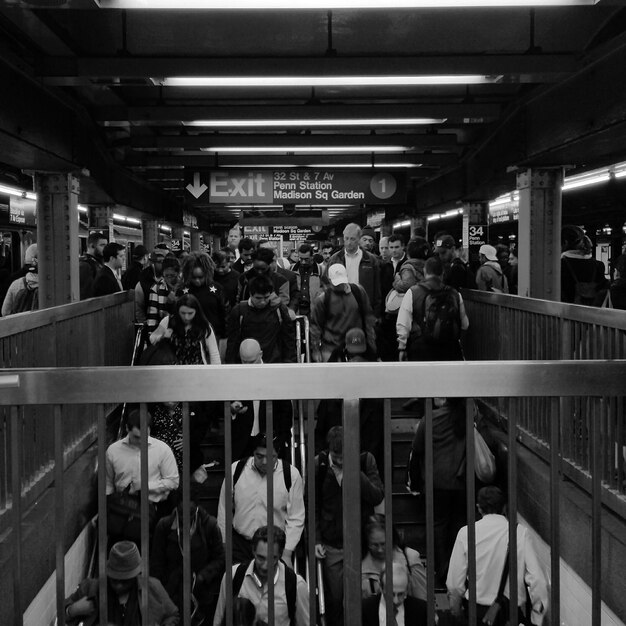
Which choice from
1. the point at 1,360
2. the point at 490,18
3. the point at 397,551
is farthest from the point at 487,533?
the point at 490,18

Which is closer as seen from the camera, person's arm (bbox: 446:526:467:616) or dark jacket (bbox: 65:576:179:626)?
dark jacket (bbox: 65:576:179:626)

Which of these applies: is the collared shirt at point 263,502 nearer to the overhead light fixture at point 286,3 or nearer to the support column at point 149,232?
the overhead light fixture at point 286,3

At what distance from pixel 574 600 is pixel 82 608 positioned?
3183 mm

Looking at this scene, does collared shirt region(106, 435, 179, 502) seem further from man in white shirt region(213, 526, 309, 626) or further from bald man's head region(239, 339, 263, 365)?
man in white shirt region(213, 526, 309, 626)

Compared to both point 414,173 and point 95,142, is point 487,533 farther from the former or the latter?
point 414,173

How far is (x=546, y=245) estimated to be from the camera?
9086 millimetres

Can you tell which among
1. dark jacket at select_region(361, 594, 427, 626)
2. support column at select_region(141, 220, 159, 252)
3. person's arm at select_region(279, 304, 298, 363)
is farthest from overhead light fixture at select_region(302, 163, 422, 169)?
dark jacket at select_region(361, 594, 427, 626)

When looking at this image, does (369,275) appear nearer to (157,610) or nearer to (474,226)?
(157,610)

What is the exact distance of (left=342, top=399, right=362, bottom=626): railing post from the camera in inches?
72.7

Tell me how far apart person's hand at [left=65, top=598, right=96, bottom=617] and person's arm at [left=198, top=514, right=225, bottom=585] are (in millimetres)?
443

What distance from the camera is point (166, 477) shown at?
446 centimetres

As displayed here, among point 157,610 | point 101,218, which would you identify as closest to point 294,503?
point 157,610

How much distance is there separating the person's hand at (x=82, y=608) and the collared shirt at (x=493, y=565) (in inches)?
57.0

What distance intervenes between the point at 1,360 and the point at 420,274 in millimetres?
4787
